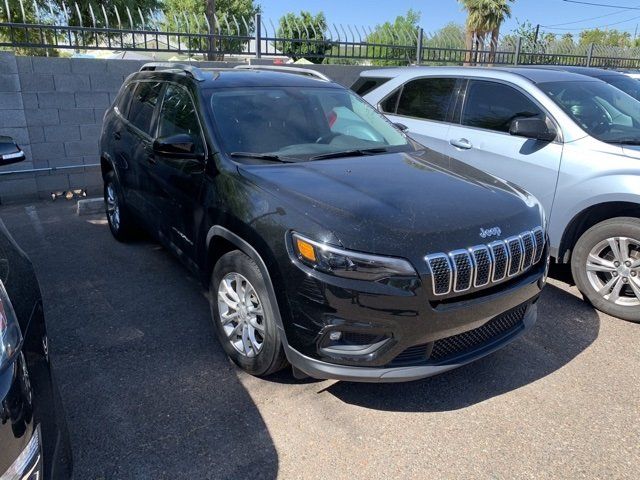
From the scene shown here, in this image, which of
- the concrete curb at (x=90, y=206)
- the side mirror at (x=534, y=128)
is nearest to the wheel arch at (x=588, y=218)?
the side mirror at (x=534, y=128)

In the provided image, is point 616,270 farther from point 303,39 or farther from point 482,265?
point 303,39

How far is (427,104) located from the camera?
5789 millimetres

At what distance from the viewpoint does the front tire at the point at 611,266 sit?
395 cm

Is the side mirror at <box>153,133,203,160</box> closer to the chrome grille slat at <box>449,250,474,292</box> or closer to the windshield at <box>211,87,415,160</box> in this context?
the windshield at <box>211,87,415,160</box>

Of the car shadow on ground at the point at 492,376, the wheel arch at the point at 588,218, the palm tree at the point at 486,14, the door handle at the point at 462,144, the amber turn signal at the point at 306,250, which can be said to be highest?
the palm tree at the point at 486,14

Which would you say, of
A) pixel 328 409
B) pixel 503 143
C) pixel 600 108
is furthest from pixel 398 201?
pixel 600 108

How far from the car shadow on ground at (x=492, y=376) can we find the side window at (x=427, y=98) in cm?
257

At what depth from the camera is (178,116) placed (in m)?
3.96

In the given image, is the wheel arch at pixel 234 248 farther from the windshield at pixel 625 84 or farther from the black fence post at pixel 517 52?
the black fence post at pixel 517 52

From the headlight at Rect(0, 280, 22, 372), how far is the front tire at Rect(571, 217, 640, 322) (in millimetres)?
3971

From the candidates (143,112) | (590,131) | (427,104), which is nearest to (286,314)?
(143,112)

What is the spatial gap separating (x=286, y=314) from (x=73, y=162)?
6399 millimetres

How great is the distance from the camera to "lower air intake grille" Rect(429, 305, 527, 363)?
2770 millimetres

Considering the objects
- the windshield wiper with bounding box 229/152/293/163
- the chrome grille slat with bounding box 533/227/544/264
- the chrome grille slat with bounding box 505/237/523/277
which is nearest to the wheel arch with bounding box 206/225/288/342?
the windshield wiper with bounding box 229/152/293/163
